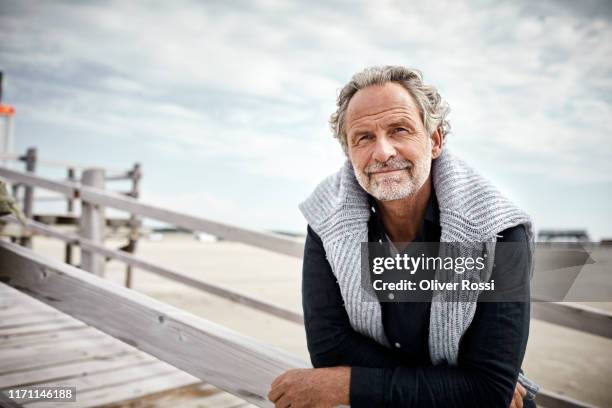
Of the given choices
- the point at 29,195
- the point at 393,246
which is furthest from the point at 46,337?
the point at 29,195

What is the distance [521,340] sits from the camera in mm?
1180

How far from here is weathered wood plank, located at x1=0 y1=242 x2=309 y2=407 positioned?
1202mm

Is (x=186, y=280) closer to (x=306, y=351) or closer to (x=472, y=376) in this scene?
(x=306, y=351)

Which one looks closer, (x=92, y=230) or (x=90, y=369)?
(x=90, y=369)

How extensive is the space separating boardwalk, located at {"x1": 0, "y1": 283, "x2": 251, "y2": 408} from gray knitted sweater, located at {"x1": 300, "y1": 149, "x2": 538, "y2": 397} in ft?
4.59

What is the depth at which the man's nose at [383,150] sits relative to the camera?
4.68ft

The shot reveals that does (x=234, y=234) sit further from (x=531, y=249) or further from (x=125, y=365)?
(x=531, y=249)

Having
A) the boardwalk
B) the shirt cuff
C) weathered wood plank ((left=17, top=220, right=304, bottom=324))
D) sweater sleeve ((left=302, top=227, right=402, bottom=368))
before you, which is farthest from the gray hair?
the boardwalk

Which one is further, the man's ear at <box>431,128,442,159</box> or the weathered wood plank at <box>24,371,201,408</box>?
the weathered wood plank at <box>24,371,201,408</box>

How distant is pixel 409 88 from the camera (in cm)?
150

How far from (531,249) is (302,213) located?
723 millimetres

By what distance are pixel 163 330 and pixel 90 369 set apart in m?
1.60

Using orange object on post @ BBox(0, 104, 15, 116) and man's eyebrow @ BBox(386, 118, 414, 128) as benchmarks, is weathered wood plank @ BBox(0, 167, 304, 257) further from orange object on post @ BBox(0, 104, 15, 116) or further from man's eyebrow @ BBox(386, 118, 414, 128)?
orange object on post @ BBox(0, 104, 15, 116)

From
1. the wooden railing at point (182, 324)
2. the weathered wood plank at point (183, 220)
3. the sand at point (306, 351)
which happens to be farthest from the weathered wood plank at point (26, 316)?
the wooden railing at point (182, 324)
